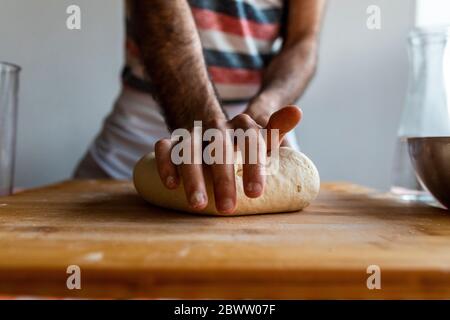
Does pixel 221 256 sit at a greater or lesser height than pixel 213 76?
lesser

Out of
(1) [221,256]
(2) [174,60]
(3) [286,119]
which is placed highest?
(2) [174,60]

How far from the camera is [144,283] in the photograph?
41 cm

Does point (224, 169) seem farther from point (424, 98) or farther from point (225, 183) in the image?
point (424, 98)

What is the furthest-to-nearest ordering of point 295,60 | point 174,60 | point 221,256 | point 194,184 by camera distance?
point 295,60 → point 174,60 → point 194,184 → point 221,256

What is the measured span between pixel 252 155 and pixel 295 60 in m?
0.80

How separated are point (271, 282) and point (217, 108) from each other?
45cm

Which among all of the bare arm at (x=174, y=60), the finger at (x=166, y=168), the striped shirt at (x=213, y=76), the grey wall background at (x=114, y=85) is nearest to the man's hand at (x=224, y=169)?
the finger at (x=166, y=168)

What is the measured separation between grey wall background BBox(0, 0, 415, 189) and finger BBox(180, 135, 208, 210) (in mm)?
1330

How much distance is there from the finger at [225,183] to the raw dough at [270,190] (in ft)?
0.14

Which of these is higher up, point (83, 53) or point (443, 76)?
point (83, 53)

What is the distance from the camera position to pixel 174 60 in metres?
0.91

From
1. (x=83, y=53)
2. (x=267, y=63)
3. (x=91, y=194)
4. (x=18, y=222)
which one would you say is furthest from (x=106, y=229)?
(x=83, y=53)

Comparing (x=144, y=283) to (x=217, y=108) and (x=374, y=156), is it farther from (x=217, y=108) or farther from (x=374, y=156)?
(x=374, y=156)

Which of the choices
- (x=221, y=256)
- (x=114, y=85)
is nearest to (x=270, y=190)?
(x=221, y=256)
